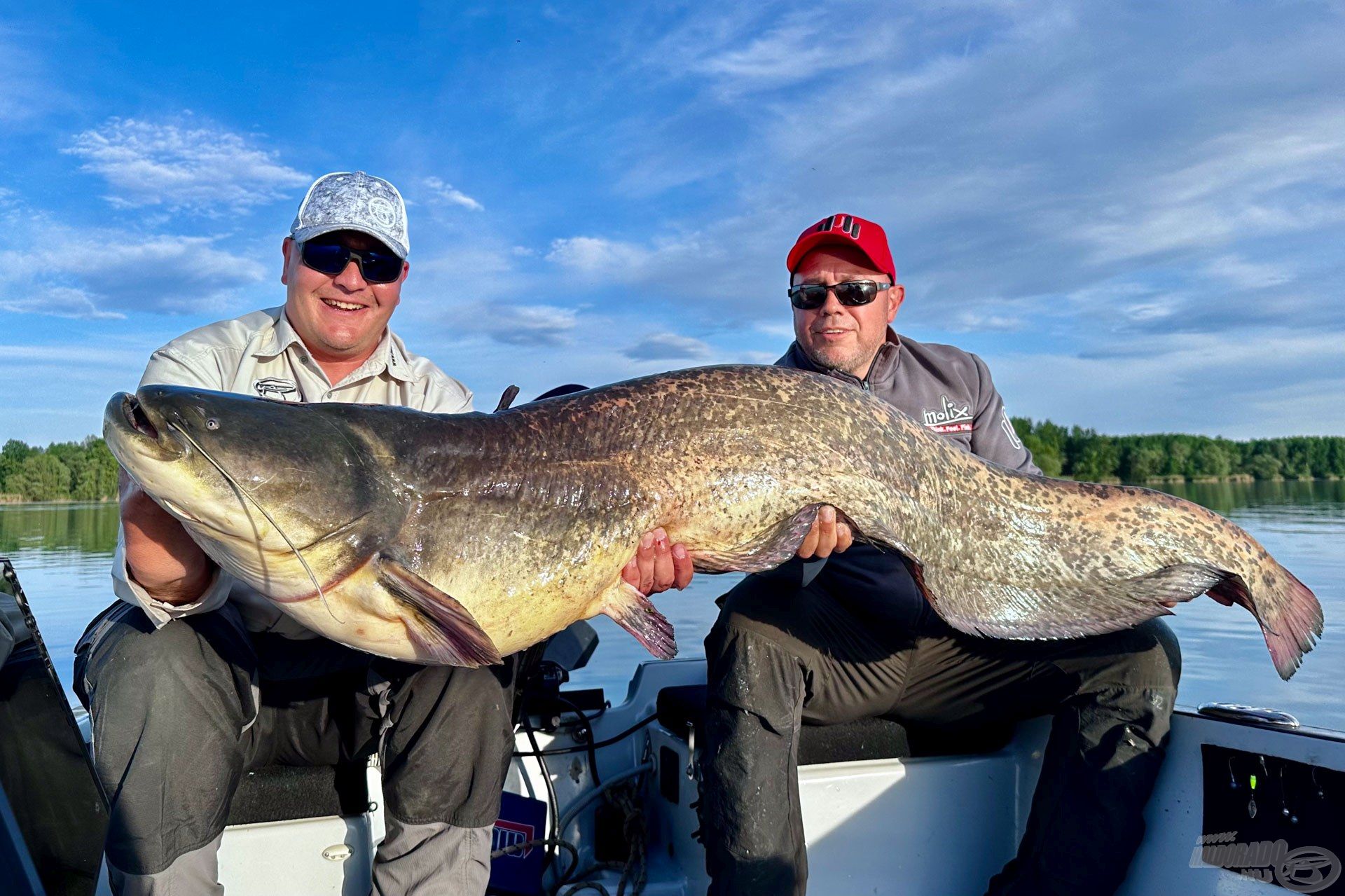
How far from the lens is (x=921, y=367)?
402cm

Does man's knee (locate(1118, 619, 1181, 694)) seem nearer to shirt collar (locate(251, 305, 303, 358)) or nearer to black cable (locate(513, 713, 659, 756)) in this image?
black cable (locate(513, 713, 659, 756))

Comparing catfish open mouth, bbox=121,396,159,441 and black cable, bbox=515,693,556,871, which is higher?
catfish open mouth, bbox=121,396,159,441

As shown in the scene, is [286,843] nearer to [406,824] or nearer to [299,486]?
[406,824]

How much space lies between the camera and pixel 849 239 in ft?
13.0

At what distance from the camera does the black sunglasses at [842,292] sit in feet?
12.8

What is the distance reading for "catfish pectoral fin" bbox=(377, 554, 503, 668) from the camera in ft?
7.47

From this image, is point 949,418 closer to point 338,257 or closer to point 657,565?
point 657,565

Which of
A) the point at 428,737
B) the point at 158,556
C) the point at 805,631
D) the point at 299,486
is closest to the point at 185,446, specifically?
the point at 299,486

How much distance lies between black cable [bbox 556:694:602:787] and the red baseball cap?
2076 millimetres

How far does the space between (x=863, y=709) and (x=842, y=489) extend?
3.22 feet

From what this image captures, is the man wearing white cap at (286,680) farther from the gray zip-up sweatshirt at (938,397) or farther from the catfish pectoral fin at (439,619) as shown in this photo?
the gray zip-up sweatshirt at (938,397)

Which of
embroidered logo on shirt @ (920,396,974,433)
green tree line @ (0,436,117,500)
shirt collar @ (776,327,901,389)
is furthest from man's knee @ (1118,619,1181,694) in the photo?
green tree line @ (0,436,117,500)

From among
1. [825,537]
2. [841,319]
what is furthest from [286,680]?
[841,319]

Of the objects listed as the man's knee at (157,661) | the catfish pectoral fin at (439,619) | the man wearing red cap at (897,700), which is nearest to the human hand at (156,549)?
the man's knee at (157,661)
